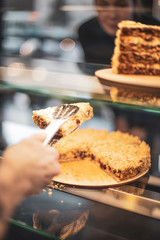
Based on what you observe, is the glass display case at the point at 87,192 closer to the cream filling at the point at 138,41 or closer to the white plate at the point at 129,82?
the white plate at the point at 129,82

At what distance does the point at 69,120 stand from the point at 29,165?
0.43 metres

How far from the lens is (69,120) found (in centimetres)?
99

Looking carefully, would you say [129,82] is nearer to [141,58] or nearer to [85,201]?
[141,58]

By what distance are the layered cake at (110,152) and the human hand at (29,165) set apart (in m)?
0.46

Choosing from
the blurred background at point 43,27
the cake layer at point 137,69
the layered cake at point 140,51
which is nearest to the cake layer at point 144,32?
the layered cake at point 140,51

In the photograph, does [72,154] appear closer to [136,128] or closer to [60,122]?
[60,122]

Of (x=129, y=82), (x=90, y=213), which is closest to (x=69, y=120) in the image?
(x=129, y=82)

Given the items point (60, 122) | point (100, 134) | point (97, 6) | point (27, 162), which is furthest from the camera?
point (97, 6)

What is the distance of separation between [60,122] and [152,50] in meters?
0.52

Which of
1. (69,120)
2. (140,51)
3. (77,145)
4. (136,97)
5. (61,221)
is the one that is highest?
(140,51)

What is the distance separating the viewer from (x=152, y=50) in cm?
109

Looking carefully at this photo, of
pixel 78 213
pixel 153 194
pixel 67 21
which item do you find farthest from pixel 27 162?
pixel 67 21

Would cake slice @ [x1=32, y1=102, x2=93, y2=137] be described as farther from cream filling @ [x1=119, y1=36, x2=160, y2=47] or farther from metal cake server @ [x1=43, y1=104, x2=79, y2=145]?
cream filling @ [x1=119, y1=36, x2=160, y2=47]

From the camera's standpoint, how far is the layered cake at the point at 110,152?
1.06 m
